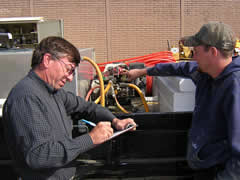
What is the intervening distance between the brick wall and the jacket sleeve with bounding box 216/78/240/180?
10359 millimetres

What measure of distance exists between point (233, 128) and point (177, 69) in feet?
3.11

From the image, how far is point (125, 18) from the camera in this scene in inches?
440

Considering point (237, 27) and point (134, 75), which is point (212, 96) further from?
point (237, 27)

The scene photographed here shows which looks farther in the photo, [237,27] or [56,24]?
[237,27]

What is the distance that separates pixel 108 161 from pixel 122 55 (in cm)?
993

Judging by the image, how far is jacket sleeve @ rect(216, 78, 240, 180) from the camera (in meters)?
1.19

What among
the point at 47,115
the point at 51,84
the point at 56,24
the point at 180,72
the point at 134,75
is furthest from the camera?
the point at 56,24

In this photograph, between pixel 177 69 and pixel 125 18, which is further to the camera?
pixel 125 18

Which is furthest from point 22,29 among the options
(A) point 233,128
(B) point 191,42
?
(A) point 233,128

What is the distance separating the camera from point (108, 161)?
6.28 feet

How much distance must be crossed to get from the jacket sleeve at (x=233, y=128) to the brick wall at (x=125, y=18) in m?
10.4

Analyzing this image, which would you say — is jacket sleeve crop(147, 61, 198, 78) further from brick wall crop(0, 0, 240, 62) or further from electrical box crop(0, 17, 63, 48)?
brick wall crop(0, 0, 240, 62)

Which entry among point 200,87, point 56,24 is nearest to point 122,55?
point 56,24

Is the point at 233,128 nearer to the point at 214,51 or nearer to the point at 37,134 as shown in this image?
the point at 214,51
